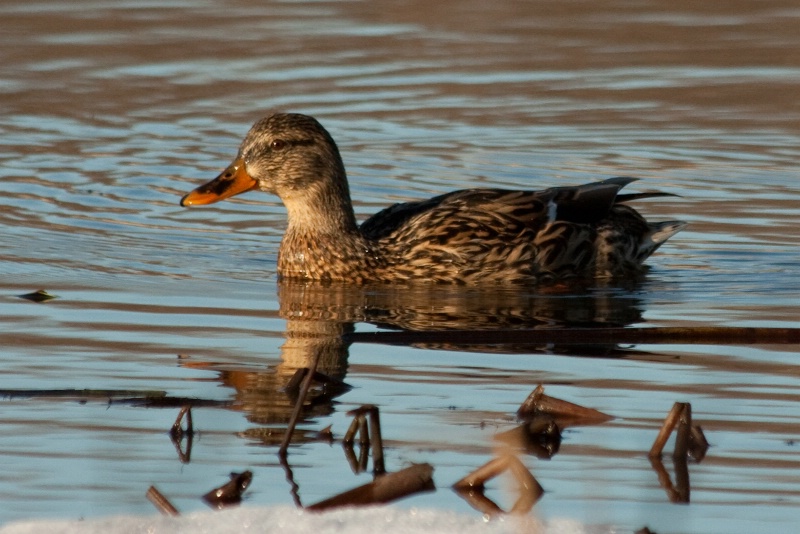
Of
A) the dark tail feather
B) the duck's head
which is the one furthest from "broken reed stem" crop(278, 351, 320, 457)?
the dark tail feather

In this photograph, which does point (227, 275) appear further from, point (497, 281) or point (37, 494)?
point (37, 494)

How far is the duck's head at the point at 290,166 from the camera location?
1030cm

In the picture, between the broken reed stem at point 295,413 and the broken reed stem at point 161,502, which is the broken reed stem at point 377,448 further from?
the broken reed stem at point 161,502

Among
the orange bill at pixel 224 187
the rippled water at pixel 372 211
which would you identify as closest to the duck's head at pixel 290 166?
the orange bill at pixel 224 187

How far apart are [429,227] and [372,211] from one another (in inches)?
88.1

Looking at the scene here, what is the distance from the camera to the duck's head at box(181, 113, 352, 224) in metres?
10.3

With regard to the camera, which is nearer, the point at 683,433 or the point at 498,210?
the point at 683,433

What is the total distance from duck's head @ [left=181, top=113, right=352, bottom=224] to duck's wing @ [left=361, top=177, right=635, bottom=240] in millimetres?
364

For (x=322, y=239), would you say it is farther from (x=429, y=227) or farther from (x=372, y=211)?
(x=372, y=211)

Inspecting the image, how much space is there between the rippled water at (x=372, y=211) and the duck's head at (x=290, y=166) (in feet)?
1.58

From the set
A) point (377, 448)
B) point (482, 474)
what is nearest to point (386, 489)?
point (482, 474)

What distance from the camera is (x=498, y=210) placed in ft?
33.4

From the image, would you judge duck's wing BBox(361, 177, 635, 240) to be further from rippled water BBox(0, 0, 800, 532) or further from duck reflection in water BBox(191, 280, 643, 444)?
rippled water BBox(0, 0, 800, 532)

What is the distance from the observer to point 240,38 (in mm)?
18719
